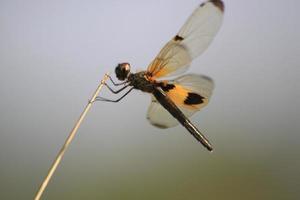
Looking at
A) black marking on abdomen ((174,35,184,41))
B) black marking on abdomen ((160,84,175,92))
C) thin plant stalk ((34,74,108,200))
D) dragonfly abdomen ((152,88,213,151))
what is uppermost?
black marking on abdomen ((174,35,184,41))

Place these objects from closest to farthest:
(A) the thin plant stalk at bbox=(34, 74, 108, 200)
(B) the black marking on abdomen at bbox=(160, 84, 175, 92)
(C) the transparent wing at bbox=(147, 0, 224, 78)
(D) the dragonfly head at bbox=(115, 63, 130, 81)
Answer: (A) the thin plant stalk at bbox=(34, 74, 108, 200), (C) the transparent wing at bbox=(147, 0, 224, 78), (D) the dragonfly head at bbox=(115, 63, 130, 81), (B) the black marking on abdomen at bbox=(160, 84, 175, 92)

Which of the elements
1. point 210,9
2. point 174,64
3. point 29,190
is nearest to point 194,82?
point 174,64

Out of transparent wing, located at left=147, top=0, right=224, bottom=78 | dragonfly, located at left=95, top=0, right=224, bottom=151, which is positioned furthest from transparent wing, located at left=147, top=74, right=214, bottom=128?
transparent wing, located at left=147, top=0, right=224, bottom=78

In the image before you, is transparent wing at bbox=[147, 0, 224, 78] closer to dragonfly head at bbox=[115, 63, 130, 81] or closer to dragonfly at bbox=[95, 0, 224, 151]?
dragonfly at bbox=[95, 0, 224, 151]

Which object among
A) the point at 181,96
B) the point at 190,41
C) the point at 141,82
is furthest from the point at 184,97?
the point at 190,41

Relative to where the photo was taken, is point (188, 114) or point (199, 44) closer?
point (199, 44)

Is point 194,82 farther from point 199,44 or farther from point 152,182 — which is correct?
point 152,182

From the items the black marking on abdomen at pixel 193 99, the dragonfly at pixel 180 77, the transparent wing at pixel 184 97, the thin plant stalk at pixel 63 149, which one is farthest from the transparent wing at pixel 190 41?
the thin plant stalk at pixel 63 149

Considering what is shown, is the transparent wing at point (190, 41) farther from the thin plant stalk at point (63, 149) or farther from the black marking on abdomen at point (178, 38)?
the thin plant stalk at point (63, 149)
